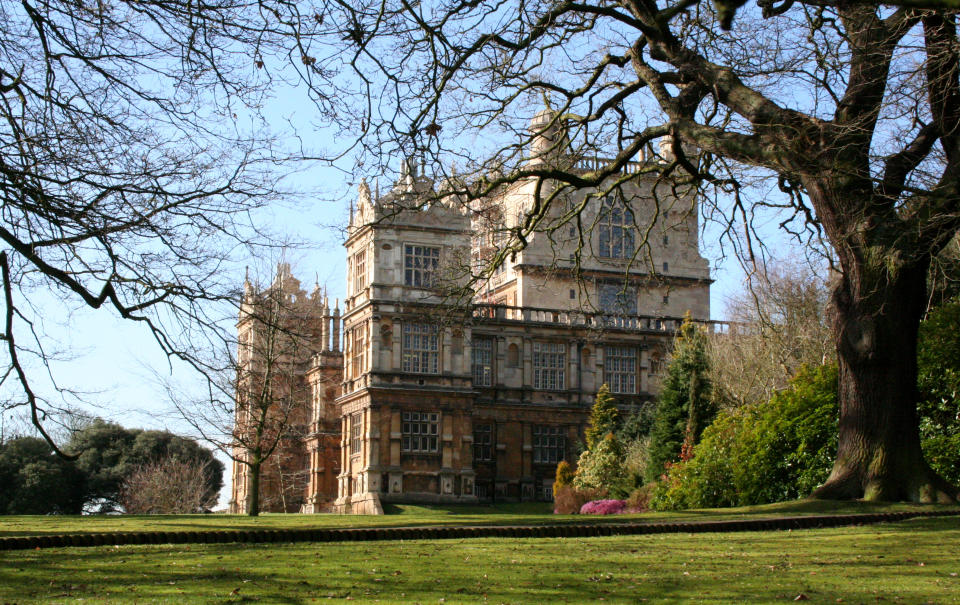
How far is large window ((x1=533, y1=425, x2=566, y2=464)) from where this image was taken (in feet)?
166

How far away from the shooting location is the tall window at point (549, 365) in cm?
→ 5109

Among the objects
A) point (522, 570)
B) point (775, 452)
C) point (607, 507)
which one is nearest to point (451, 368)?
point (607, 507)

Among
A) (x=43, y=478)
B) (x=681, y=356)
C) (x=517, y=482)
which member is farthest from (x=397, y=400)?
(x=43, y=478)

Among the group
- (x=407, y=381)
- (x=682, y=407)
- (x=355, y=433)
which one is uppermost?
(x=407, y=381)

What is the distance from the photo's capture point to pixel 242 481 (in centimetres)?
5481

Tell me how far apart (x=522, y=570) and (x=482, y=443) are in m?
38.7

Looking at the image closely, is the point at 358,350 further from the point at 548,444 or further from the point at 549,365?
the point at 548,444

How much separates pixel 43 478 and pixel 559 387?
2410 cm

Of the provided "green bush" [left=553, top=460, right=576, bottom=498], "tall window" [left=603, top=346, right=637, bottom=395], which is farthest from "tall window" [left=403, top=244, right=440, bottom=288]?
"tall window" [left=603, top=346, right=637, bottom=395]

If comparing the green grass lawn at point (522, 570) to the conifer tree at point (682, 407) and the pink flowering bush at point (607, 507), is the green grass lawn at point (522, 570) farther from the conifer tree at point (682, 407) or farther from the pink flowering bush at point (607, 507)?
the conifer tree at point (682, 407)

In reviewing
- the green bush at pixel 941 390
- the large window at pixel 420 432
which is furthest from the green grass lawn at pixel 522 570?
the large window at pixel 420 432

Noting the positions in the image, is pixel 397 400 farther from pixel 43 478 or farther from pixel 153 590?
pixel 153 590

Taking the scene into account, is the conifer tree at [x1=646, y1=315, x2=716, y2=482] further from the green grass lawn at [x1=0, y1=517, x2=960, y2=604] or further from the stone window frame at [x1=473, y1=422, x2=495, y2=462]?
the green grass lawn at [x1=0, y1=517, x2=960, y2=604]

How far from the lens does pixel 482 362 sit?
5028cm
